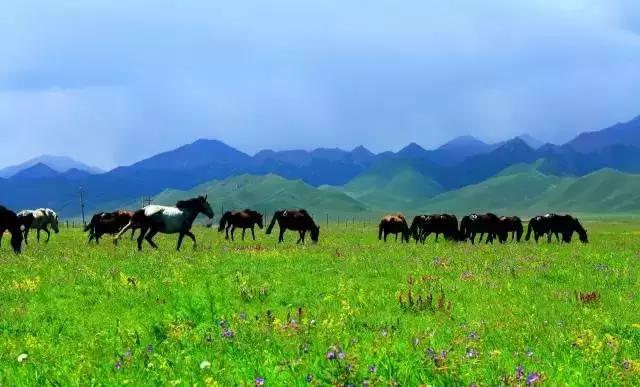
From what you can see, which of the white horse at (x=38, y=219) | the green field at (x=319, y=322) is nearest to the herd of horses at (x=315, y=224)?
the white horse at (x=38, y=219)

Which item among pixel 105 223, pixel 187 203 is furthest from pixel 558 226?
pixel 105 223

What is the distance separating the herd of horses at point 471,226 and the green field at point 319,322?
2244 cm

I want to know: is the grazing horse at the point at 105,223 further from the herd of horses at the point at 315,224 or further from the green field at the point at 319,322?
the green field at the point at 319,322

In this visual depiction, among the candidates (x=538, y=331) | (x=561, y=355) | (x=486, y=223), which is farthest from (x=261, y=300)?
(x=486, y=223)

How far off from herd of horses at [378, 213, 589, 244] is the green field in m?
22.4

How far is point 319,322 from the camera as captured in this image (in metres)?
11.6

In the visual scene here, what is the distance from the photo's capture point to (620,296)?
1451 cm

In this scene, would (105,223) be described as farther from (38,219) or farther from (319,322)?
(319,322)

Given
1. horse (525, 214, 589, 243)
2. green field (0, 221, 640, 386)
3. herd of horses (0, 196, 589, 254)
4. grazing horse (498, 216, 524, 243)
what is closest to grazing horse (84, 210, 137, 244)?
herd of horses (0, 196, 589, 254)

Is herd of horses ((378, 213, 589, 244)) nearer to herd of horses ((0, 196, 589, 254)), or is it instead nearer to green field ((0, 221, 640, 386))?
herd of horses ((0, 196, 589, 254))

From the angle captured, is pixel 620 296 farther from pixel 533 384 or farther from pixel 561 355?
pixel 533 384

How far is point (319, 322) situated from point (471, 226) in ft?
122

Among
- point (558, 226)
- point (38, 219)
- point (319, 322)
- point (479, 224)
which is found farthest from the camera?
point (558, 226)

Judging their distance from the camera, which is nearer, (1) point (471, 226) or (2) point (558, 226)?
(1) point (471, 226)
